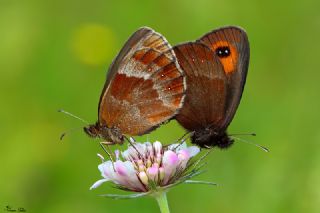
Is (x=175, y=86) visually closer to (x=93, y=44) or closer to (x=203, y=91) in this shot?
(x=203, y=91)

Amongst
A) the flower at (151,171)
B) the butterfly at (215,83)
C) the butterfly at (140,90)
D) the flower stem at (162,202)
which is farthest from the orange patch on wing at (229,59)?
the flower stem at (162,202)

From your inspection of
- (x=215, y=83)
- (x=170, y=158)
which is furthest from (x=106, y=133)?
(x=215, y=83)

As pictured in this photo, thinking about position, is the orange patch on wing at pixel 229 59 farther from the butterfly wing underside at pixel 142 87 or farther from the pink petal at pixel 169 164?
the pink petal at pixel 169 164

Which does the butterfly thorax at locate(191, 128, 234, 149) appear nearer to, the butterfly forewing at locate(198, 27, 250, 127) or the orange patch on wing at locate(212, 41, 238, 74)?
the butterfly forewing at locate(198, 27, 250, 127)

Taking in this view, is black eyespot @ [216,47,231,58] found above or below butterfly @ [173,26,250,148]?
above

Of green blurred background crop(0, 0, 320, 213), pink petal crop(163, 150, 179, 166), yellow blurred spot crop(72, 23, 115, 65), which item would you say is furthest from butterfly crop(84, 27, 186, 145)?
yellow blurred spot crop(72, 23, 115, 65)

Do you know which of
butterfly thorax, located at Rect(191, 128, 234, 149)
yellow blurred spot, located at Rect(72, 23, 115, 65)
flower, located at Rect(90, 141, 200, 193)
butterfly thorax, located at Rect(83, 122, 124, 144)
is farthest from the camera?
yellow blurred spot, located at Rect(72, 23, 115, 65)

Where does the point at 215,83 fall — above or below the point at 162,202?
above

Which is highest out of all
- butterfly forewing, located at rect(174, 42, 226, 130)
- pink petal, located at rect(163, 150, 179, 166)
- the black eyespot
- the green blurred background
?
the black eyespot
